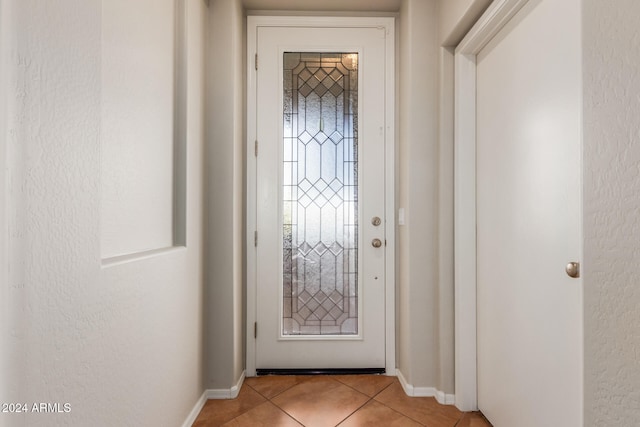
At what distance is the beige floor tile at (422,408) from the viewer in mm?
1729

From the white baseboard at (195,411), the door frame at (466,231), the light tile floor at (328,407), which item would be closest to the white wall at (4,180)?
the white baseboard at (195,411)

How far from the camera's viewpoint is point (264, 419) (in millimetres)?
1733

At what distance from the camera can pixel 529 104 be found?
135 cm

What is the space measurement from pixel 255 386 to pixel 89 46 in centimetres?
195

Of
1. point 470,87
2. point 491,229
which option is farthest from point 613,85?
point 470,87

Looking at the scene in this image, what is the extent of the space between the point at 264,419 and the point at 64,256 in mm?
1376

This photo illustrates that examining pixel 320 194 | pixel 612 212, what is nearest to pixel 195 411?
pixel 320 194

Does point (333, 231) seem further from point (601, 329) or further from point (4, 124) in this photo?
point (4, 124)

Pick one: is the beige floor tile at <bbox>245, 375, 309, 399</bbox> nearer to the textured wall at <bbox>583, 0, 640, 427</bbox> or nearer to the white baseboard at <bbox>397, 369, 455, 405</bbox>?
the white baseboard at <bbox>397, 369, 455, 405</bbox>

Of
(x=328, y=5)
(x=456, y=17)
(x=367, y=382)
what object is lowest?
(x=367, y=382)

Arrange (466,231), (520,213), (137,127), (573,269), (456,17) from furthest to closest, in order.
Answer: (466,231)
(456,17)
(520,213)
(137,127)
(573,269)

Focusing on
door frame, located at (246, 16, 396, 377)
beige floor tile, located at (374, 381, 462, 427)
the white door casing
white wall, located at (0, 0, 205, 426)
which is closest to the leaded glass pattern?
door frame, located at (246, 16, 396, 377)

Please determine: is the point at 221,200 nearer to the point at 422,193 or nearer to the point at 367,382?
the point at 422,193

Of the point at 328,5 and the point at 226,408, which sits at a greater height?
the point at 328,5
